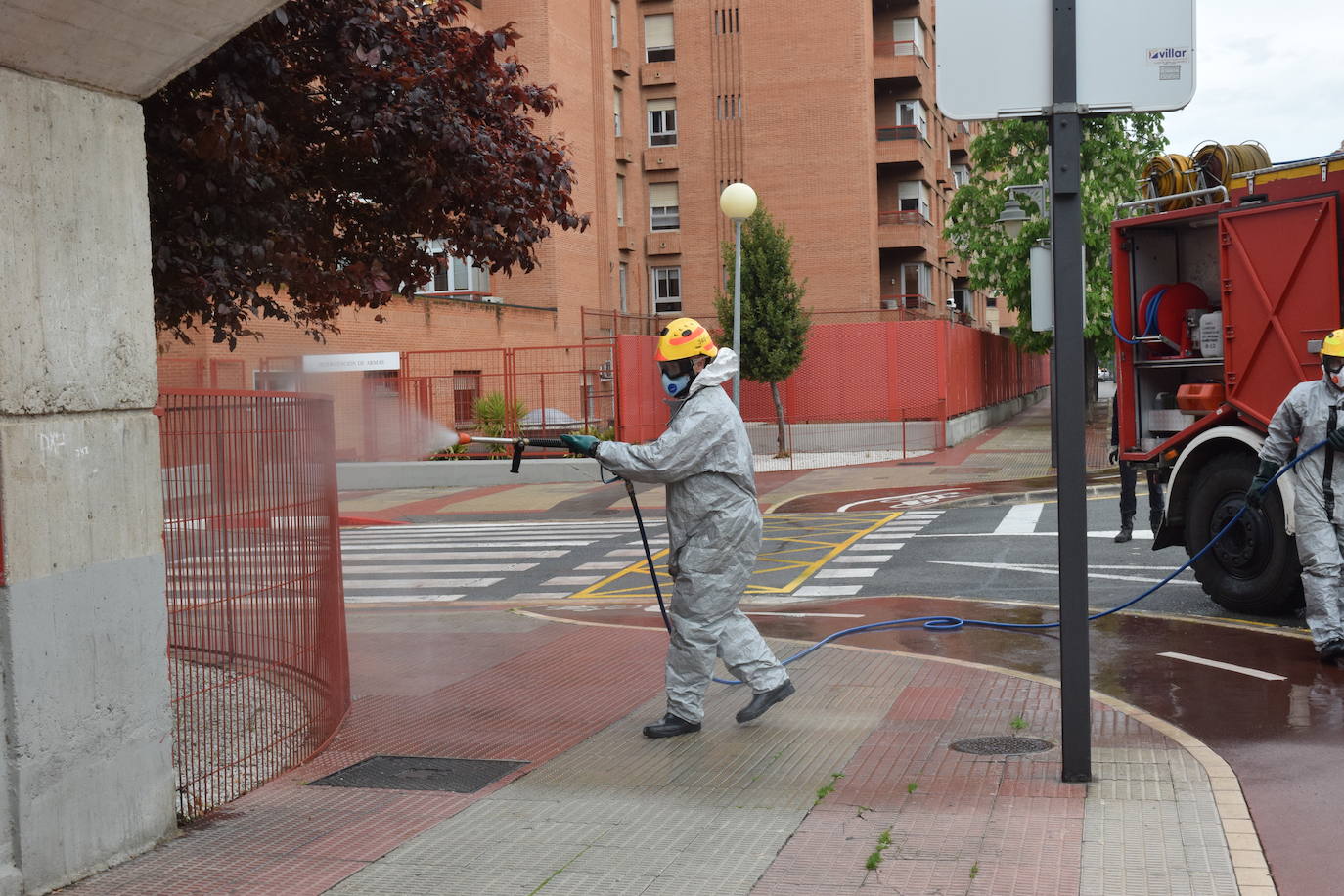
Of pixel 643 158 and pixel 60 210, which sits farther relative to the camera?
pixel 643 158

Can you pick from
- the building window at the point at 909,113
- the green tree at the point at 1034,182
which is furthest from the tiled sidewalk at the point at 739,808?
the building window at the point at 909,113

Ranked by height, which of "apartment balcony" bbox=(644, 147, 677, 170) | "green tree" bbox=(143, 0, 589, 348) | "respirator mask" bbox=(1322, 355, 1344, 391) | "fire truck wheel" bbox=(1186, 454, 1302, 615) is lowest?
"fire truck wheel" bbox=(1186, 454, 1302, 615)

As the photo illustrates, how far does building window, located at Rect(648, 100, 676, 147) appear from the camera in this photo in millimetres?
45719

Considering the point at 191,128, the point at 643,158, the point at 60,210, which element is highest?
the point at 643,158

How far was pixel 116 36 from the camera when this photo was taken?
485 centimetres

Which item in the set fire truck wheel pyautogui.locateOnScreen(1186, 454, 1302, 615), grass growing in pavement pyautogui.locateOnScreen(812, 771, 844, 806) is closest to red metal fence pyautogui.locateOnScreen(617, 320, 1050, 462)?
fire truck wheel pyautogui.locateOnScreen(1186, 454, 1302, 615)

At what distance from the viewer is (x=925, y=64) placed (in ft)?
152

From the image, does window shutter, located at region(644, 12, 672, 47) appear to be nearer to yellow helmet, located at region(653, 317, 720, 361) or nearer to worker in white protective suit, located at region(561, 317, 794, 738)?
yellow helmet, located at region(653, 317, 720, 361)

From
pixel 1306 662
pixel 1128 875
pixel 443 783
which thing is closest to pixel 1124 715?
pixel 1306 662

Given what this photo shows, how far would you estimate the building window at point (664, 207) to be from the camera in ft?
152

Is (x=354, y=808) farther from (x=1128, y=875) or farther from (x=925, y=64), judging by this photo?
(x=925, y=64)

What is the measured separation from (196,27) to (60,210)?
2.62 ft

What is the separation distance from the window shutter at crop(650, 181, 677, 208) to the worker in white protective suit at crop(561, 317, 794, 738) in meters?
40.2

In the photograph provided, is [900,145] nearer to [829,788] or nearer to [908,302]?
[908,302]
